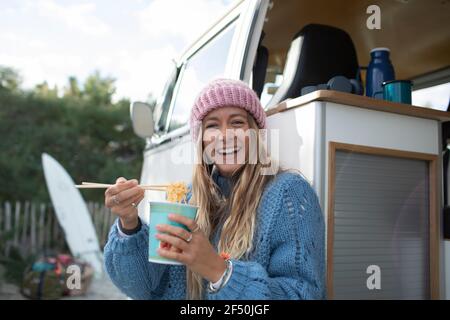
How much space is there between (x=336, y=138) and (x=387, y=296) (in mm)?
604

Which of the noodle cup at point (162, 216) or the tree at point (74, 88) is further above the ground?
the tree at point (74, 88)

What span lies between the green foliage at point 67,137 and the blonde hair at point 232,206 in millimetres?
7268

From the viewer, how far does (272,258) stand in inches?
48.9

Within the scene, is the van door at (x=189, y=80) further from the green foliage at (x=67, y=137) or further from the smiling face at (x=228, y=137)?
the green foliage at (x=67, y=137)

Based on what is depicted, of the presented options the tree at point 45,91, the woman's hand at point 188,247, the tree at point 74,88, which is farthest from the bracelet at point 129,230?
the tree at point 74,88

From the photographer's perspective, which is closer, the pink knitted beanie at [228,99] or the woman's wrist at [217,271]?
the woman's wrist at [217,271]

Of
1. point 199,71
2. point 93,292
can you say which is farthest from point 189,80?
point 93,292

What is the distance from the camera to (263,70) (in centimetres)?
250

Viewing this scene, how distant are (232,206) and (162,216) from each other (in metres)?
0.40

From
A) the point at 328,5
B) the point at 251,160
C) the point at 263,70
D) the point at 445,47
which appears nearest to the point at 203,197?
the point at 251,160

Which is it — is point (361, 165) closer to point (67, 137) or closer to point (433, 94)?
point (433, 94)

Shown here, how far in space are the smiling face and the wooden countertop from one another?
203 millimetres

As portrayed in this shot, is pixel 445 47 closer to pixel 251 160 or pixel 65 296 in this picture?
pixel 251 160

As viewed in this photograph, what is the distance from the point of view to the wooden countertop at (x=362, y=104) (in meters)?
1.39
